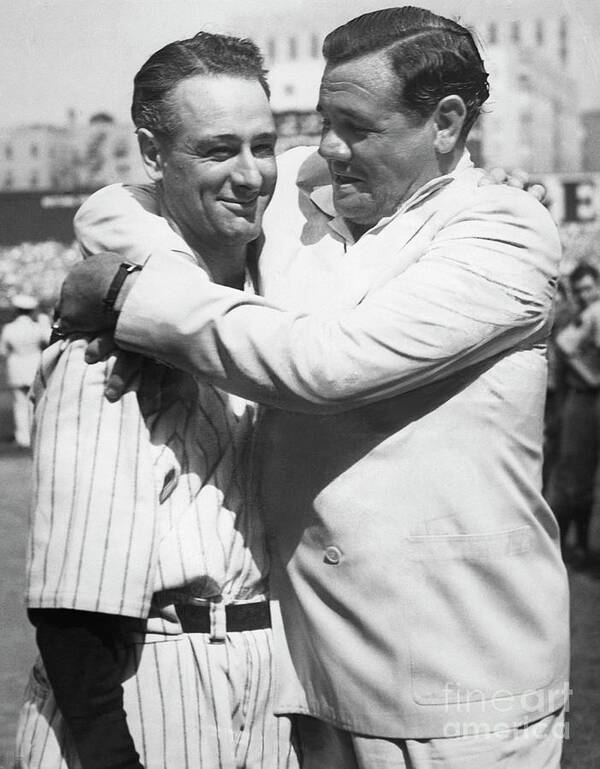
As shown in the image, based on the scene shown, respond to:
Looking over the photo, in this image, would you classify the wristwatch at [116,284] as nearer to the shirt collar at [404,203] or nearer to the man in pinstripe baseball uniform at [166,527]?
the man in pinstripe baseball uniform at [166,527]

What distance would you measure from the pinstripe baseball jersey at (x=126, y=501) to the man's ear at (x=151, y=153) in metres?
0.35

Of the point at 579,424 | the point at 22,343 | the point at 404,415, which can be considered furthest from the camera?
the point at 22,343

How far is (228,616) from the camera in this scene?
5.42 ft

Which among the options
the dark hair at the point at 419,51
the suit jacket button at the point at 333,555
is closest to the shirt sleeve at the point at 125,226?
the dark hair at the point at 419,51

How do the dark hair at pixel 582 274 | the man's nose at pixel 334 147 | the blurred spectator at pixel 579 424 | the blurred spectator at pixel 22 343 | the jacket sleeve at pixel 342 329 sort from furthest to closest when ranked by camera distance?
the blurred spectator at pixel 22 343
the dark hair at pixel 582 274
the blurred spectator at pixel 579 424
the man's nose at pixel 334 147
the jacket sleeve at pixel 342 329

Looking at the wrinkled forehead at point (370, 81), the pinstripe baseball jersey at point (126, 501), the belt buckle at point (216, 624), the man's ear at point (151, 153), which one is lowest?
the belt buckle at point (216, 624)

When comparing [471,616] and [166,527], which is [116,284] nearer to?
[166,527]

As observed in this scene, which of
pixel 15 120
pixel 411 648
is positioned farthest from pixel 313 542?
pixel 15 120

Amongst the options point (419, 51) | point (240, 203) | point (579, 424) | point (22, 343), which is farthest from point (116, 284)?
point (22, 343)

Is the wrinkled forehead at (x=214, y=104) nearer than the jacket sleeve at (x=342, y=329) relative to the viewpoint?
No

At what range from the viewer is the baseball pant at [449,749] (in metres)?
1.64

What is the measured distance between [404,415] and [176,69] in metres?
0.67

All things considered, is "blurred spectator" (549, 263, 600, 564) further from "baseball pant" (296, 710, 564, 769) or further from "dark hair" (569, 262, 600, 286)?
"baseball pant" (296, 710, 564, 769)

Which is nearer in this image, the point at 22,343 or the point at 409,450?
the point at 409,450
